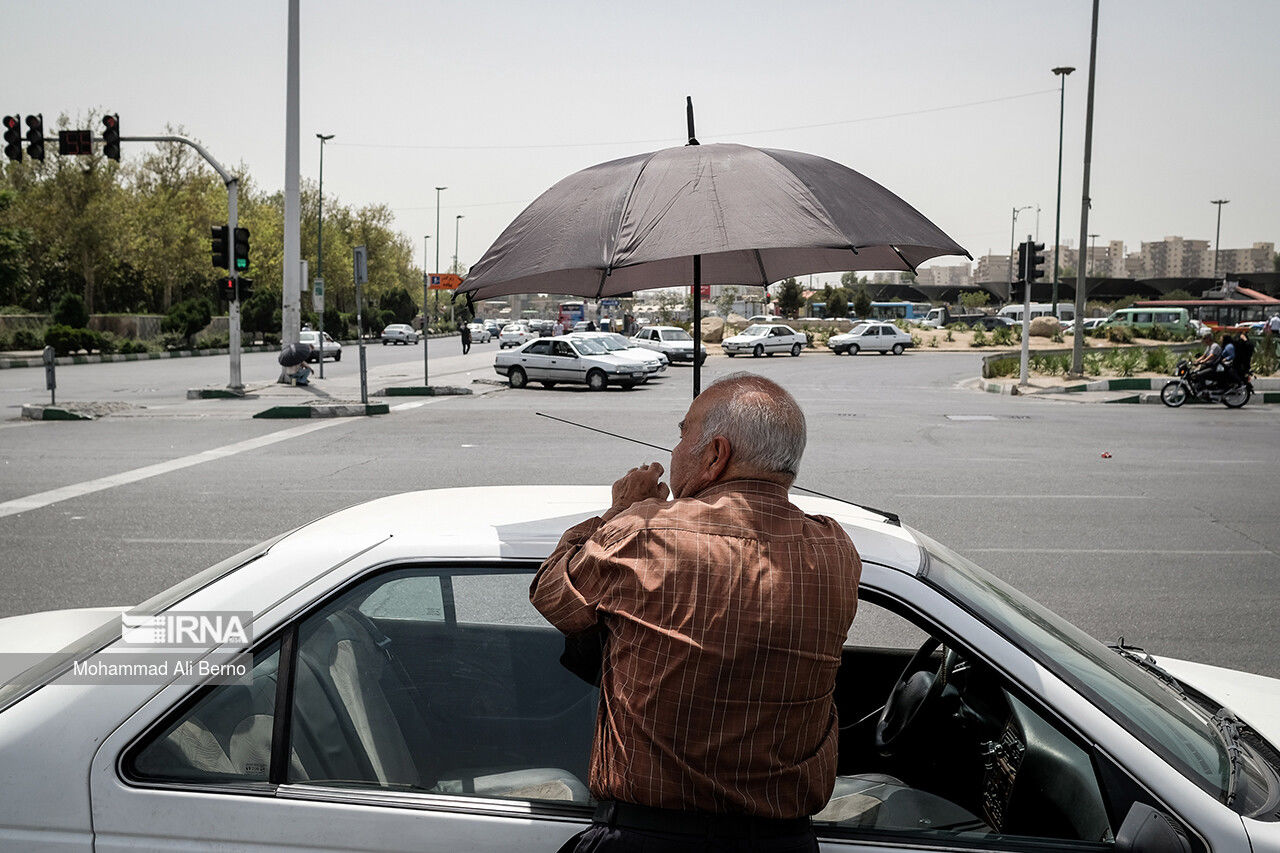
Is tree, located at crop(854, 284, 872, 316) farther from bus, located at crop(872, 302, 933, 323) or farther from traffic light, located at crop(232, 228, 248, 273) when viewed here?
traffic light, located at crop(232, 228, 248, 273)

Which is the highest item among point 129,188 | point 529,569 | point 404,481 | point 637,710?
point 129,188

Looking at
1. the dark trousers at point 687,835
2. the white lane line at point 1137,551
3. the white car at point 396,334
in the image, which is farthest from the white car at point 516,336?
the dark trousers at point 687,835

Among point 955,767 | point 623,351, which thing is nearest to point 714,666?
point 955,767

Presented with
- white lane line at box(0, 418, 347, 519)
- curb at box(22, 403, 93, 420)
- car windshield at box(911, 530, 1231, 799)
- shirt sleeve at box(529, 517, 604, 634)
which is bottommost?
white lane line at box(0, 418, 347, 519)

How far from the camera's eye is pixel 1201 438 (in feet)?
50.1

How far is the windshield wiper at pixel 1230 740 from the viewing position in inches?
79.9

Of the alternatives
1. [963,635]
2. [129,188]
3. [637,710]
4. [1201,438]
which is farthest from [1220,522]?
[129,188]

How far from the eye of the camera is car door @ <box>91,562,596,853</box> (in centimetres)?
201

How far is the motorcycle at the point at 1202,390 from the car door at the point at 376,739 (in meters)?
21.5

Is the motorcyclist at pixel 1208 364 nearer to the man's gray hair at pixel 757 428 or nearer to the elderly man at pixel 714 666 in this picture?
the man's gray hair at pixel 757 428

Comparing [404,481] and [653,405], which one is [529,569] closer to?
[404,481]

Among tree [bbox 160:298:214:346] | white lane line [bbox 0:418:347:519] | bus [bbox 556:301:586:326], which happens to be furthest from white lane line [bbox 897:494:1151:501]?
bus [bbox 556:301:586:326]

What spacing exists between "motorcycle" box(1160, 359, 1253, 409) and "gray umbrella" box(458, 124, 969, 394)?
65.5ft

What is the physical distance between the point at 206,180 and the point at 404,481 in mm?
58267
